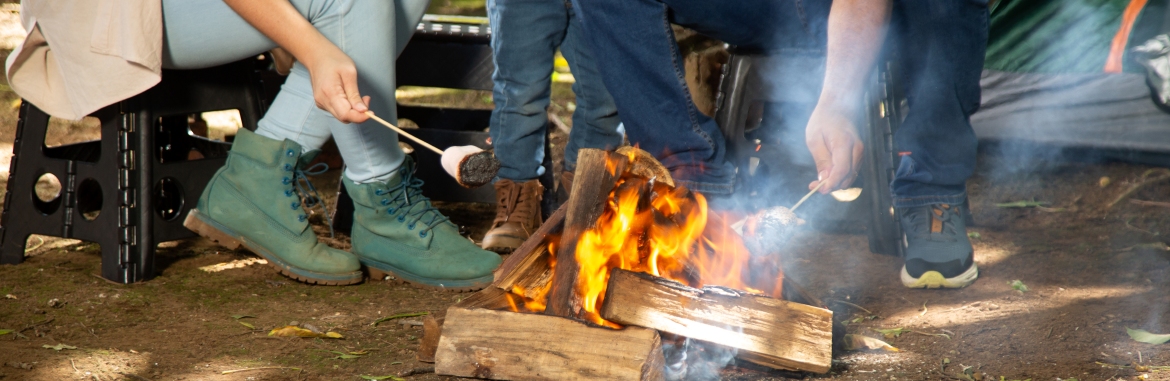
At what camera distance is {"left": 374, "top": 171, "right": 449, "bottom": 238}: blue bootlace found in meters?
2.27

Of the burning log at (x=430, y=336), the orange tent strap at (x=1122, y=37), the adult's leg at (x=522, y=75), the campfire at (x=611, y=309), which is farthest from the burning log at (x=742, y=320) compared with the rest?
the orange tent strap at (x=1122, y=37)

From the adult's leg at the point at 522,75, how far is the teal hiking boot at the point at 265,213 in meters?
0.65

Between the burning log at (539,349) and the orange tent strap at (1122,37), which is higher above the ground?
the orange tent strap at (1122,37)

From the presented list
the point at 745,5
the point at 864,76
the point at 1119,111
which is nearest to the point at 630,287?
the point at 864,76

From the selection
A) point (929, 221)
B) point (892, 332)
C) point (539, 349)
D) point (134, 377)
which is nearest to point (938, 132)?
point (929, 221)

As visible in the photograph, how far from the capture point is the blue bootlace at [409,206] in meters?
2.27

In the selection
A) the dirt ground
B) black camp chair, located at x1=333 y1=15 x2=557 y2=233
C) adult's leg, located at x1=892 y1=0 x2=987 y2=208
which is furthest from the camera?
black camp chair, located at x1=333 y1=15 x2=557 y2=233

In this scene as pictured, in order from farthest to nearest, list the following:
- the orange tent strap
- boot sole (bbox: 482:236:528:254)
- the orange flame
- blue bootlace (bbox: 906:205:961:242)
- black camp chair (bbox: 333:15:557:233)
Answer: the orange tent strap → black camp chair (bbox: 333:15:557:233) → boot sole (bbox: 482:236:528:254) → blue bootlace (bbox: 906:205:961:242) → the orange flame

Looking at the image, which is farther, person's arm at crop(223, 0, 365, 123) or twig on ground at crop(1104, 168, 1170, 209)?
twig on ground at crop(1104, 168, 1170, 209)

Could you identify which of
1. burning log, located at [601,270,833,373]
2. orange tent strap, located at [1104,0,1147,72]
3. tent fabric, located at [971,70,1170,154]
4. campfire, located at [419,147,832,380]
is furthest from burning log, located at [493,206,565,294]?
orange tent strap, located at [1104,0,1147,72]

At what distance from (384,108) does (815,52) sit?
3.75 feet

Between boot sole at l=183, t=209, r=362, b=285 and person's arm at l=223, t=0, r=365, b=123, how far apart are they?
555 mm

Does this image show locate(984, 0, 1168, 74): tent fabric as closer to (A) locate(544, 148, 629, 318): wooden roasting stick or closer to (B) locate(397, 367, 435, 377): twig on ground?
(A) locate(544, 148, 629, 318): wooden roasting stick

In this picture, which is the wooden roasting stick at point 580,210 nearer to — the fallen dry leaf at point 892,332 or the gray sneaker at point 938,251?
the fallen dry leaf at point 892,332
